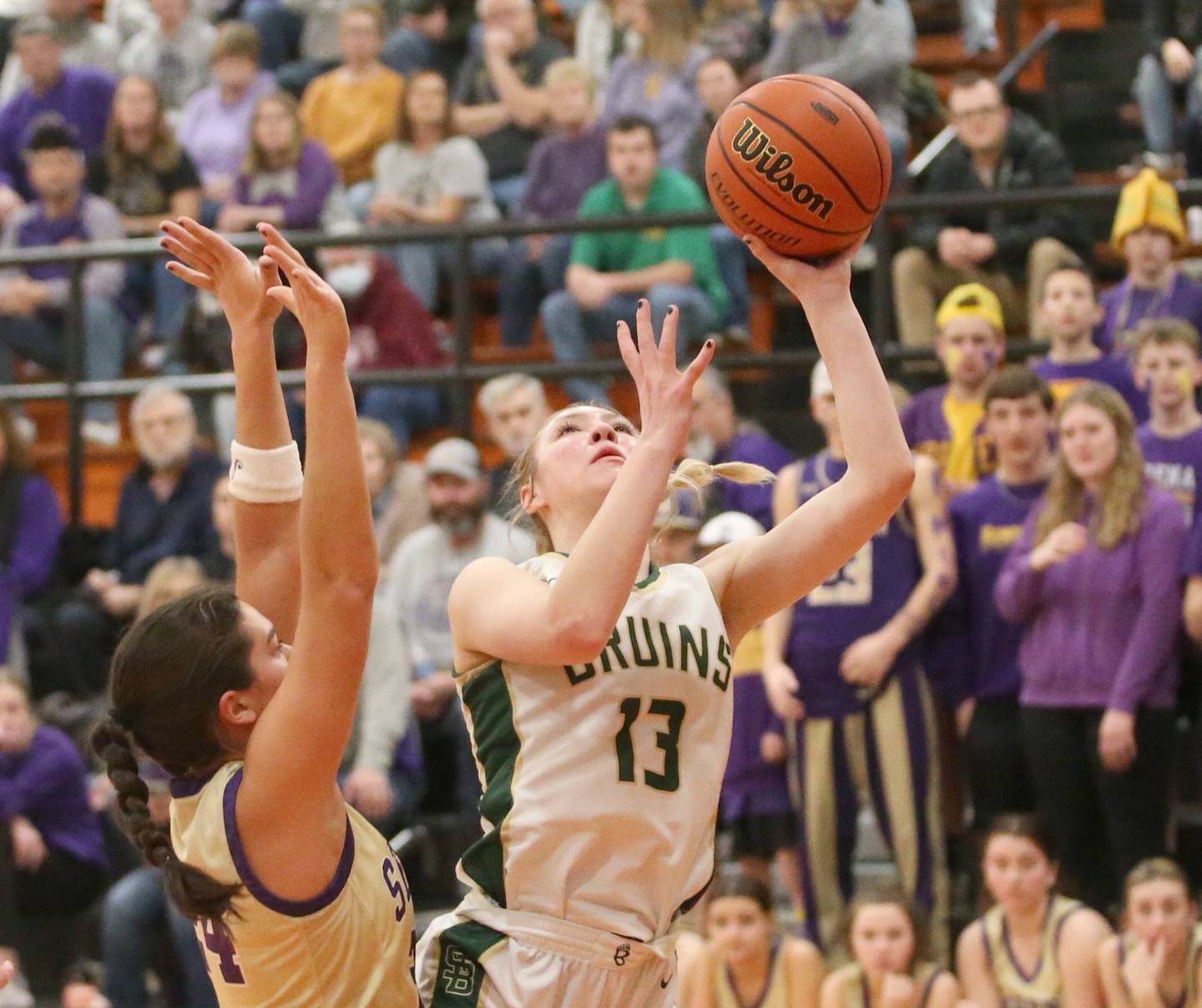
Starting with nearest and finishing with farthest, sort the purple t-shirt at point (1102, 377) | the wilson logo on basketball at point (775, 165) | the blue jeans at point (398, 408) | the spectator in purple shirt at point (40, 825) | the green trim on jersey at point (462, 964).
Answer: the green trim on jersey at point (462, 964)
the wilson logo on basketball at point (775, 165)
the purple t-shirt at point (1102, 377)
the spectator in purple shirt at point (40, 825)
the blue jeans at point (398, 408)

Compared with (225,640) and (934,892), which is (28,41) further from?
(225,640)

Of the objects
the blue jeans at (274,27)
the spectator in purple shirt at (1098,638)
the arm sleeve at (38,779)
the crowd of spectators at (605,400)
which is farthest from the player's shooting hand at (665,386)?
the blue jeans at (274,27)

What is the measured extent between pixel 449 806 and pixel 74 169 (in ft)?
11.4

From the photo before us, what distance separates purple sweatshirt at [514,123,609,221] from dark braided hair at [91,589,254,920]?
552cm

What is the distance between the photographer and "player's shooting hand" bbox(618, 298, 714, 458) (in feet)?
8.78

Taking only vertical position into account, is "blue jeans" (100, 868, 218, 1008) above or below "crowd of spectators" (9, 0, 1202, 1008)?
below

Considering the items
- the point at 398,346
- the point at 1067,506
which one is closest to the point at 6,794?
the point at 398,346

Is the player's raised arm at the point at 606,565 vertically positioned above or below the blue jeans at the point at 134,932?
above

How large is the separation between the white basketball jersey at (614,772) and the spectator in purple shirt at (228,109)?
6516mm

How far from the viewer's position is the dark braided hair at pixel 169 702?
2.73 m

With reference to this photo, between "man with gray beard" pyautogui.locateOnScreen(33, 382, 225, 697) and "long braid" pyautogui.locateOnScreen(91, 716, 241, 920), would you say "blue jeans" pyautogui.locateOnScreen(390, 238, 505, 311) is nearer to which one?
"man with gray beard" pyautogui.locateOnScreen(33, 382, 225, 697)

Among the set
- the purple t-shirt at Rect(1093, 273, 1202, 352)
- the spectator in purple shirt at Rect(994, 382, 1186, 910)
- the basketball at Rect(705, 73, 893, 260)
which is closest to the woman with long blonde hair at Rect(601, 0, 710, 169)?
the purple t-shirt at Rect(1093, 273, 1202, 352)

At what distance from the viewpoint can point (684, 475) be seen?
3.19m

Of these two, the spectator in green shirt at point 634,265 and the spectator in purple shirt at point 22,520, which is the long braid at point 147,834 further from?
the spectator in purple shirt at point 22,520
